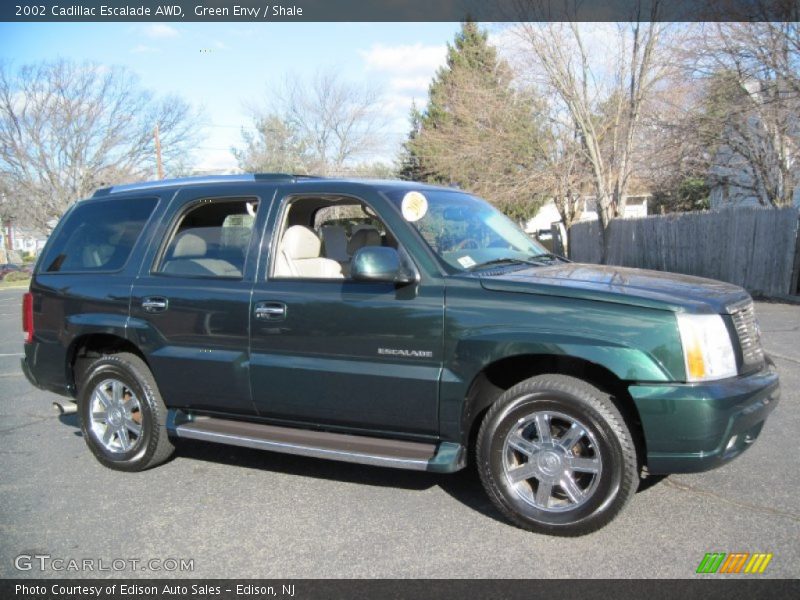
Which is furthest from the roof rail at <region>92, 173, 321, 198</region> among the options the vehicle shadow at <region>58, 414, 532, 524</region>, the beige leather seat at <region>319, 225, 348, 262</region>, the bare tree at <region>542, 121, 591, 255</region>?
the bare tree at <region>542, 121, 591, 255</region>

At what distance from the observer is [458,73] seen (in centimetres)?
3266

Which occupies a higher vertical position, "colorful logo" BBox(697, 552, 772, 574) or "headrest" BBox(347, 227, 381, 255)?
"headrest" BBox(347, 227, 381, 255)

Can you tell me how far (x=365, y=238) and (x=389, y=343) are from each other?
1290 millimetres

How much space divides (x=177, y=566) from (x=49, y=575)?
0.63 meters

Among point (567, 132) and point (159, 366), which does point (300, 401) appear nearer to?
point (159, 366)

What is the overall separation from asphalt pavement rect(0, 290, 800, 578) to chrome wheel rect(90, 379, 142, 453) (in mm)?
232

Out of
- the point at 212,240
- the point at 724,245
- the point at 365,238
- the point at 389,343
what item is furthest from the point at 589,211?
the point at 389,343

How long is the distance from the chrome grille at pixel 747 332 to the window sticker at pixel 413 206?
1824mm

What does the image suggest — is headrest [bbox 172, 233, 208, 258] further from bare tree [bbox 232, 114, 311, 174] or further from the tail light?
bare tree [bbox 232, 114, 311, 174]

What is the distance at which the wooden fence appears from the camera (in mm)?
14227

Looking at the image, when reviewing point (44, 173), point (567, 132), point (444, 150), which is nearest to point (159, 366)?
point (567, 132)

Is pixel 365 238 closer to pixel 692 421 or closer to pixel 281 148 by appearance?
pixel 692 421

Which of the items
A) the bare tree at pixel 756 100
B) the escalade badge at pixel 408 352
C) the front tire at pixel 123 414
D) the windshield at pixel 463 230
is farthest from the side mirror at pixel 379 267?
the bare tree at pixel 756 100

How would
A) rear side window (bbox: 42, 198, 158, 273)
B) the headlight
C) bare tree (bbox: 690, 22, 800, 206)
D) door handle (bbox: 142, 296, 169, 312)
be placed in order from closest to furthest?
the headlight → door handle (bbox: 142, 296, 169, 312) → rear side window (bbox: 42, 198, 158, 273) → bare tree (bbox: 690, 22, 800, 206)
